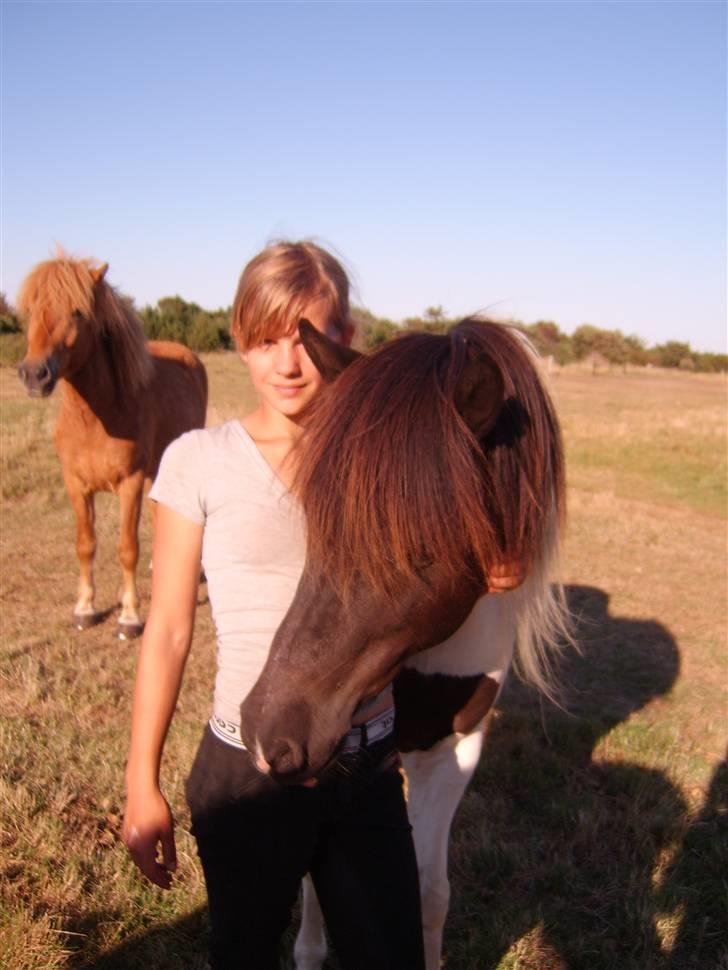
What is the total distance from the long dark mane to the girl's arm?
1.12ft

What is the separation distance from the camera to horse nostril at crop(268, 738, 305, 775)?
130cm

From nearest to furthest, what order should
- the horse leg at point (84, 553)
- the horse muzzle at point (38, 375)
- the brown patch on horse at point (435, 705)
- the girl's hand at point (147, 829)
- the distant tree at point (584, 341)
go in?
the girl's hand at point (147, 829)
the brown patch on horse at point (435, 705)
the horse muzzle at point (38, 375)
the horse leg at point (84, 553)
the distant tree at point (584, 341)

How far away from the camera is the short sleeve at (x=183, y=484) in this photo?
1560 millimetres

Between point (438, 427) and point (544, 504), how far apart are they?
0.35 m

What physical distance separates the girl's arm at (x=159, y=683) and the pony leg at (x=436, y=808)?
2.76 feet

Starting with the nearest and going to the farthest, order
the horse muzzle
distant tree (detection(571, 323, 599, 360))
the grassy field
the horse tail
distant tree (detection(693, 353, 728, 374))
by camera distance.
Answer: the horse tail → the grassy field → the horse muzzle → distant tree (detection(571, 323, 599, 360)) → distant tree (detection(693, 353, 728, 374))

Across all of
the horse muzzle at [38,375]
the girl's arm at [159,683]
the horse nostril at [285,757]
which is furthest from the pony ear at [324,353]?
the horse muzzle at [38,375]

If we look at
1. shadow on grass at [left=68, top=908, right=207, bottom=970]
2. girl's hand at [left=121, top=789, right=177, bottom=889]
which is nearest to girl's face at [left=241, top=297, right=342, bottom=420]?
girl's hand at [left=121, top=789, right=177, bottom=889]

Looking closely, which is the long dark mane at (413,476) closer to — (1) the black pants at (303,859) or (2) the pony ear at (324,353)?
(2) the pony ear at (324,353)

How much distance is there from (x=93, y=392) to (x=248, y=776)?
426cm

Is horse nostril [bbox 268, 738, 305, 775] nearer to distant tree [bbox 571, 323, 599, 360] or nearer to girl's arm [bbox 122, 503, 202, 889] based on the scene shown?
girl's arm [bbox 122, 503, 202, 889]

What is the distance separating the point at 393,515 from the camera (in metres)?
1.33

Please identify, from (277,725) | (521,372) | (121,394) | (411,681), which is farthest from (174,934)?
(121,394)

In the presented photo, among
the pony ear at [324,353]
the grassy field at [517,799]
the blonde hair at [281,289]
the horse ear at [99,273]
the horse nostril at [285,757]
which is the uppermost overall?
the horse ear at [99,273]
